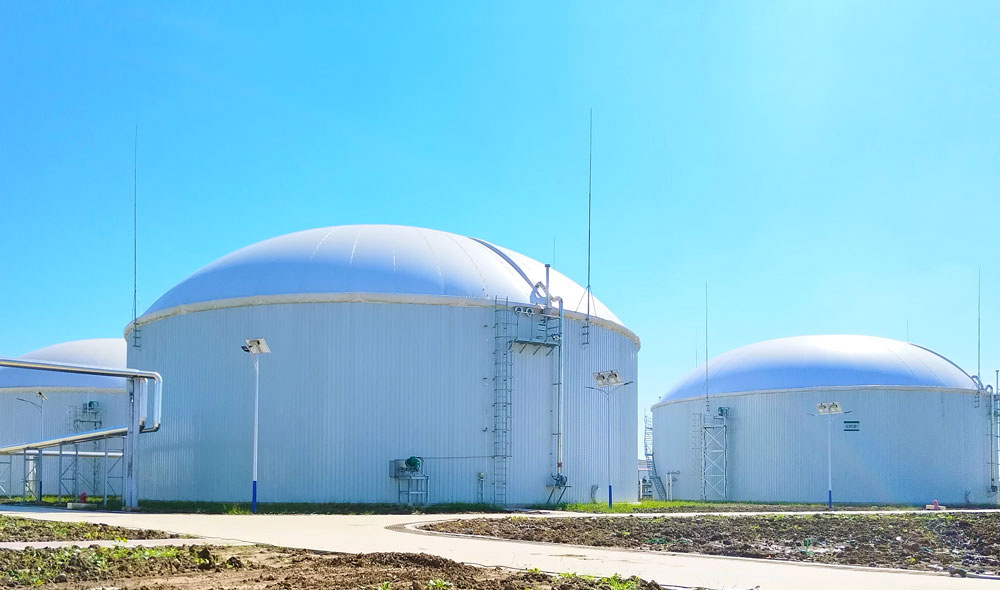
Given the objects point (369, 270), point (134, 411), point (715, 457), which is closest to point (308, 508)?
point (134, 411)

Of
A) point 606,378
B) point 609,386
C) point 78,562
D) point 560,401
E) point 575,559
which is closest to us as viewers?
point 78,562

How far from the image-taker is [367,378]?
3319cm

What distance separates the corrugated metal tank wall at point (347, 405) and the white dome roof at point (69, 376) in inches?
634

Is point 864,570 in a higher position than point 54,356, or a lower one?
lower

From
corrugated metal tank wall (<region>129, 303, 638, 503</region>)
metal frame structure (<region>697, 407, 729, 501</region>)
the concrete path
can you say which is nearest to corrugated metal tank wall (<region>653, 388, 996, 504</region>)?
metal frame structure (<region>697, 407, 729, 501</region>)

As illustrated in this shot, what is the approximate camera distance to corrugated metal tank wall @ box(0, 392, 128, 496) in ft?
160

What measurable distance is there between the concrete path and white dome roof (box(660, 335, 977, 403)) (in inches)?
1369

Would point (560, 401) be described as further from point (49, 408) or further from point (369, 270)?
point (49, 408)

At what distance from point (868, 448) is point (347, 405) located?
29.9 metres

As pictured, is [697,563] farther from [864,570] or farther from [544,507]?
[544,507]

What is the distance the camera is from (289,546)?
15844 mm

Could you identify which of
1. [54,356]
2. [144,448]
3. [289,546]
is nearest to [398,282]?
[144,448]

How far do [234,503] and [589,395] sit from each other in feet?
44.0

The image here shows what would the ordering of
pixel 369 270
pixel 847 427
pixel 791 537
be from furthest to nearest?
1. pixel 847 427
2. pixel 369 270
3. pixel 791 537
